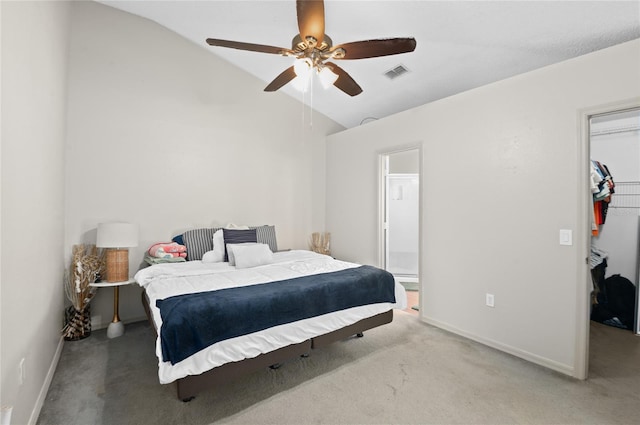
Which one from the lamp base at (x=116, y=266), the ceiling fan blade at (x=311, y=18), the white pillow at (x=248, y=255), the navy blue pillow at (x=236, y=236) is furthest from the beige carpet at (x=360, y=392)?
the ceiling fan blade at (x=311, y=18)

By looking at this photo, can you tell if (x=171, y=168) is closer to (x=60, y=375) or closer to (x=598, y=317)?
(x=60, y=375)

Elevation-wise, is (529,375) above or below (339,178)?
below

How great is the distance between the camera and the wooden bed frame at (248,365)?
1795 mm

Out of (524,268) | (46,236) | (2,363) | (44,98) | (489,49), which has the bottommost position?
(2,363)

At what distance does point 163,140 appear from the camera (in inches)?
142

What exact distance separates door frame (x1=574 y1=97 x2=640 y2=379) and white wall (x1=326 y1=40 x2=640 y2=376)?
0.02m

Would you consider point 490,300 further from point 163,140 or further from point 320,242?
point 163,140

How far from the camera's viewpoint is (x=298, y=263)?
3.16 metres

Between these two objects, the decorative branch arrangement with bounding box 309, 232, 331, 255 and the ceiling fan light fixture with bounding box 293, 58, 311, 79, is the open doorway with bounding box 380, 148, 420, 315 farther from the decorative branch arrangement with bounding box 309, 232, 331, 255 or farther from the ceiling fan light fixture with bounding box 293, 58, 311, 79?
the ceiling fan light fixture with bounding box 293, 58, 311, 79

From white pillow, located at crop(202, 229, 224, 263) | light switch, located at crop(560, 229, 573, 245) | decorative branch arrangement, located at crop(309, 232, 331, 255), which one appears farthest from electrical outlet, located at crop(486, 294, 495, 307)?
white pillow, located at crop(202, 229, 224, 263)

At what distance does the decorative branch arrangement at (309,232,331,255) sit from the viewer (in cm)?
479

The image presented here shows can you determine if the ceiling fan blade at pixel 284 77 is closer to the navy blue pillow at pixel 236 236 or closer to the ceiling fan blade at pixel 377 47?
the ceiling fan blade at pixel 377 47

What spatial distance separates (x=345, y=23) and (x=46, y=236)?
307cm

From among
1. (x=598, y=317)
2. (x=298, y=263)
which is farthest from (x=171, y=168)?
(x=598, y=317)
